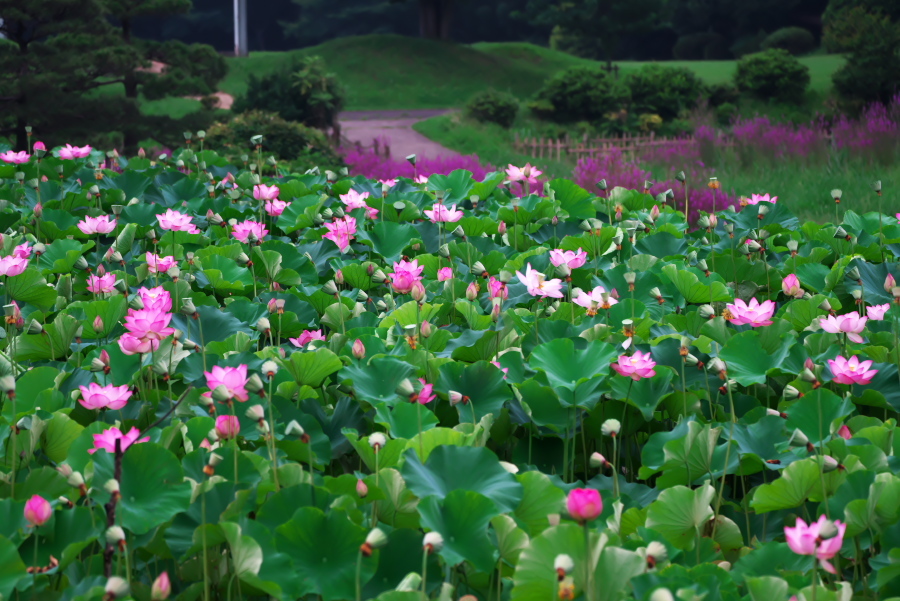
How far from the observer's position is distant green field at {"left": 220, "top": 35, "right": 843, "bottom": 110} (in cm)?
2751

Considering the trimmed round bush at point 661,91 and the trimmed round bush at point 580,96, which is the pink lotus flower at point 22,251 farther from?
the trimmed round bush at point 661,91

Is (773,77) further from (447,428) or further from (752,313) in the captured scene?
(447,428)

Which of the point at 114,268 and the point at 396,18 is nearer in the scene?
the point at 114,268

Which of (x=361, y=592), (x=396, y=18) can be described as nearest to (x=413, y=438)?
(x=361, y=592)

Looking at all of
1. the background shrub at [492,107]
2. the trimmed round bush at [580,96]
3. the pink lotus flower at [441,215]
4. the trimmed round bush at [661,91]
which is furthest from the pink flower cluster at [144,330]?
the trimmed round bush at [661,91]

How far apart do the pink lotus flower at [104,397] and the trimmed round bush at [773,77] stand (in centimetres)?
2468

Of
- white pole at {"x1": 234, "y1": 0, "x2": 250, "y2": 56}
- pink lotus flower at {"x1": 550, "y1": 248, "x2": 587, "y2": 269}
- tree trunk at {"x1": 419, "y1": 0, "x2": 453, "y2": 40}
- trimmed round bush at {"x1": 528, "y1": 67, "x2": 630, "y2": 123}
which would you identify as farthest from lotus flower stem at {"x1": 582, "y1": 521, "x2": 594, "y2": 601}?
tree trunk at {"x1": 419, "y1": 0, "x2": 453, "y2": 40}

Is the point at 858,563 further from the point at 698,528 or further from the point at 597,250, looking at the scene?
the point at 597,250

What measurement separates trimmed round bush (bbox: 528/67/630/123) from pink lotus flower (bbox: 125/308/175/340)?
68.4ft

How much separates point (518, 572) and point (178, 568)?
0.57 meters

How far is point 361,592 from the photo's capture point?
119 cm

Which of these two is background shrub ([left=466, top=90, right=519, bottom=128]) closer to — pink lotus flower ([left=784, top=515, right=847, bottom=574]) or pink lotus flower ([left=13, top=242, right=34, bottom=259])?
pink lotus flower ([left=13, top=242, right=34, bottom=259])

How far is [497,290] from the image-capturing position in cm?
217

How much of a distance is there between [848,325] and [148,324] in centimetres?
148
